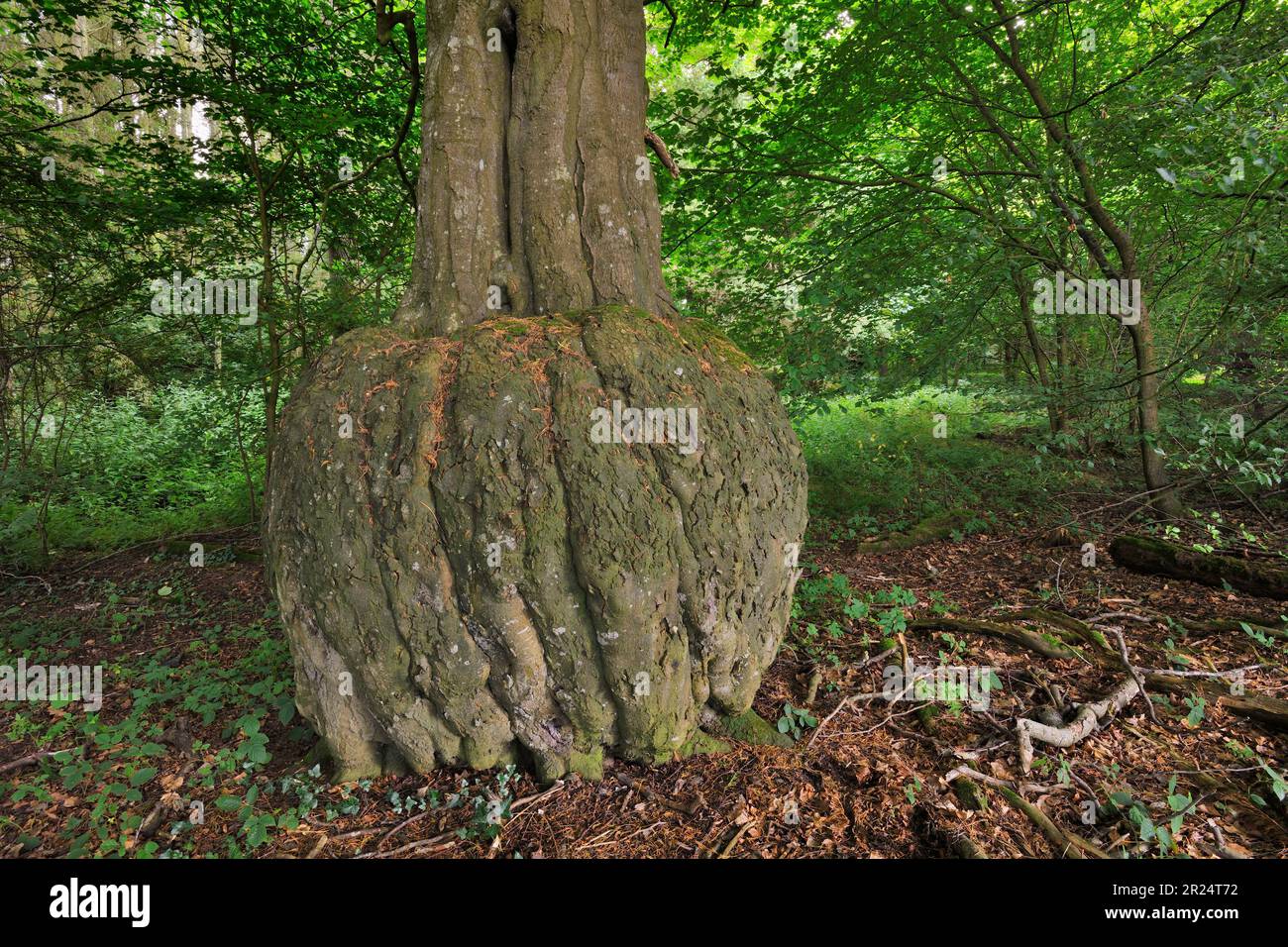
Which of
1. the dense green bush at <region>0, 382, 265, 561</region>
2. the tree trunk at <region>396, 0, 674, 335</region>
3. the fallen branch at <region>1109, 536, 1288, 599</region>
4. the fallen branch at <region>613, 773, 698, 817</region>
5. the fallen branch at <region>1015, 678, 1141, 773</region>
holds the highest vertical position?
the tree trunk at <region>396, 0, 674, 335</region>

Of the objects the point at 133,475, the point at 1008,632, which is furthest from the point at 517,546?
the point at 133,475

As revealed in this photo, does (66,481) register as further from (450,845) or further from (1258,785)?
(1258,785)

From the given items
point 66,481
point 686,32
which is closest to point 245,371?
point 66,481

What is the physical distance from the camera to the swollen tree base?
220cm

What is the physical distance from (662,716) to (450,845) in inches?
38.1

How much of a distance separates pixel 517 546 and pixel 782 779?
1532 mm

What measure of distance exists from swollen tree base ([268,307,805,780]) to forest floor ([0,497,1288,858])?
0.24 metres

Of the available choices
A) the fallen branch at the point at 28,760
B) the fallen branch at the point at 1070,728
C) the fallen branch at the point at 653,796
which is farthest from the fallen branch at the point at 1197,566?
the fallen branch at the point at 28,760

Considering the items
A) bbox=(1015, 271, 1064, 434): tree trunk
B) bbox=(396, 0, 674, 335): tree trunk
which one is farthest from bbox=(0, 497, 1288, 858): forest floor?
bbox=(396, 0, 674, 335): tree trunk

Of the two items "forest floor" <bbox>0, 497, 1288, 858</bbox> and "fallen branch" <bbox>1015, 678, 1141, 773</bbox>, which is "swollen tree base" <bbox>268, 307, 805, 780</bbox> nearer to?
"forest floor" <bbox>0, 497, 1288, 858</bbox>

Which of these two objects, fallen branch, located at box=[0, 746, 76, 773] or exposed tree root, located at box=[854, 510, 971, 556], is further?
exposed tree root, located at box=[854, 510, 971, 556]

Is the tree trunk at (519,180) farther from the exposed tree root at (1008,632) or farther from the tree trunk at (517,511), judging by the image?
the exposed tree root at (1008,632)

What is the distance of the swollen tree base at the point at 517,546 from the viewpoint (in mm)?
2195

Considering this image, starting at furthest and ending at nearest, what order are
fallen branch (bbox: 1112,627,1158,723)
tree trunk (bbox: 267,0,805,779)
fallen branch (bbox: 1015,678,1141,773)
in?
fallen branch (bbox: 1112,627,1158,723)
fallen branch (bbox: 1015,678,1141,773)
tree trunk (bbox: 267,0,805,779)
